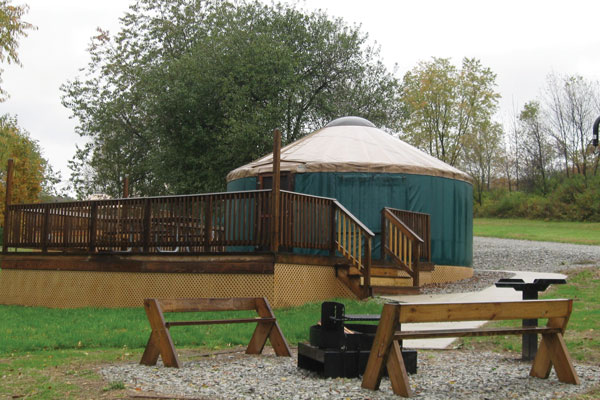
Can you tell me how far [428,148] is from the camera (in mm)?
36094

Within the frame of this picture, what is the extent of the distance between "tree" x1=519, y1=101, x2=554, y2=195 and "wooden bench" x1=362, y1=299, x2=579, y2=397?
30757 mm

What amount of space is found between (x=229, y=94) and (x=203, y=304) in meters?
12.8

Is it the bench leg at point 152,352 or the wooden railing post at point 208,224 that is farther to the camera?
the wooden railing post at point 208,224

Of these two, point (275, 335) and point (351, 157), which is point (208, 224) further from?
point (351, 157)

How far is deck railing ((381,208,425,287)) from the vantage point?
394 inches

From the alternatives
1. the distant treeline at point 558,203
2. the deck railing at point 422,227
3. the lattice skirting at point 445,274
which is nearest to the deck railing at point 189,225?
the deck railing at point 422,227

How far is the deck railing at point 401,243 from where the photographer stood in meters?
10.0

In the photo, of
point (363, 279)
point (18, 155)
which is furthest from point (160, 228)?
point (18, 155)

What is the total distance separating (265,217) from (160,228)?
1737 mm

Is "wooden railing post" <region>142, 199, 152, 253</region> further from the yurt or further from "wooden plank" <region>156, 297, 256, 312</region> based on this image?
"wooden plank" <region>156, 297, 256, 312</region>

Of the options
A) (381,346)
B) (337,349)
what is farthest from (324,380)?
(381,346)

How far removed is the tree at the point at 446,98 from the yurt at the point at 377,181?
20761 millimetres

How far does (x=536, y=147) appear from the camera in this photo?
1401 inches

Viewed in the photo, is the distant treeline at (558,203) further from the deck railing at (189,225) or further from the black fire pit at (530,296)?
the black fire pit at (530,296)
